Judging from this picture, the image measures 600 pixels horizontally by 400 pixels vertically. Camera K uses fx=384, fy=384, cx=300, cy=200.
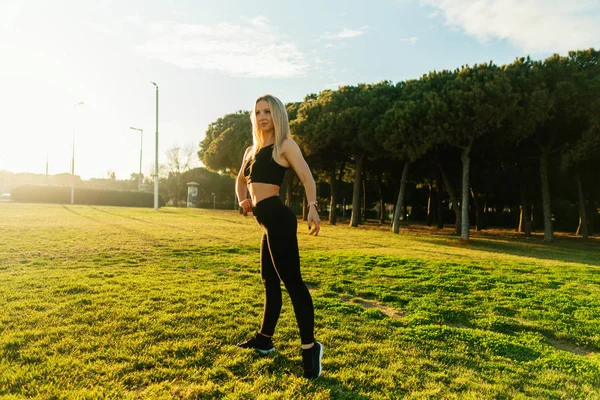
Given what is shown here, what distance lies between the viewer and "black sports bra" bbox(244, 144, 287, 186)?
10.0 ft

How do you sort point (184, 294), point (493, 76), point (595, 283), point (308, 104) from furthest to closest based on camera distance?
1. point (308, 104)
2. point (493, 76)
3. point (595, 283)
4. point (184, 294)

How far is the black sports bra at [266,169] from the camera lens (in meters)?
3.05

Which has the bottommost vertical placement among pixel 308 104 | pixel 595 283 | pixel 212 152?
pixel 595 283

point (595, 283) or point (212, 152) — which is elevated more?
point (212, 152)

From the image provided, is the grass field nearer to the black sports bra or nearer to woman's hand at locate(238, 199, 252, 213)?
woman's hand at locate(238, 199, 252, 213)

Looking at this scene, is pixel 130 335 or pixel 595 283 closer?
pixel 130 335

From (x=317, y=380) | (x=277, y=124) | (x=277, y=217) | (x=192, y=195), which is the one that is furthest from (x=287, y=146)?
(x=192, y=195)

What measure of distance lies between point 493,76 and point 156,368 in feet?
54.2

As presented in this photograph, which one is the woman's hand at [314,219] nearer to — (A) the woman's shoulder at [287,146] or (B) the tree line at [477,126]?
(A) the woman's shoulder at [287,146]

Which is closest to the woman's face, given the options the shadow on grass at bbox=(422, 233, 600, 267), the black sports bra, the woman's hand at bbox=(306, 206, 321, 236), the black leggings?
the black sports bra

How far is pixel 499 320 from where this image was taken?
14.5 feet

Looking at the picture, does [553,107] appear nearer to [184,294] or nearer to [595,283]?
[595,283]

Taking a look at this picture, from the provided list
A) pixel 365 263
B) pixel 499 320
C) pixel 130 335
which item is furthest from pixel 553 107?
pixel 130 335

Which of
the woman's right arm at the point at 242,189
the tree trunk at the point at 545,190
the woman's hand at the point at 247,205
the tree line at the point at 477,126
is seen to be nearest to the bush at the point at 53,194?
the tree line at the point at 477,126
